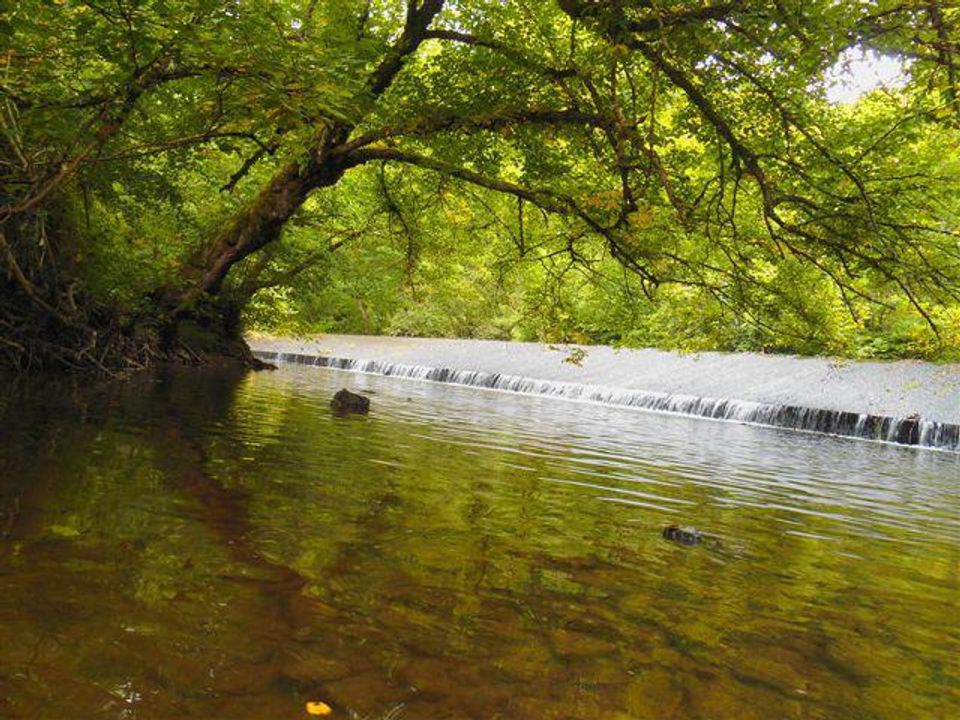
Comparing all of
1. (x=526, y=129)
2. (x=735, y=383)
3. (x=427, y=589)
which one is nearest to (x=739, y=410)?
(x=735, y=383)

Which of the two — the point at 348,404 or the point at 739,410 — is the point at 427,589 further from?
the point at 739,410

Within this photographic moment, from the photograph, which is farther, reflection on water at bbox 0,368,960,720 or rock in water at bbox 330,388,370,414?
rock in water at bbox 330,388,370,414

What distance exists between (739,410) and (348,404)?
10456mm

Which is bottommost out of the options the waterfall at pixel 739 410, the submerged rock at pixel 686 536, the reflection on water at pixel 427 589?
the reflection on water at pixel 427 589

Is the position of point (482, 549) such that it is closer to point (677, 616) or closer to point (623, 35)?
point (677, 616)

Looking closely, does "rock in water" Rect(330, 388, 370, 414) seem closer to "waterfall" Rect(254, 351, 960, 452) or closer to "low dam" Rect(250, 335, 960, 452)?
"low dam" Rect(250, 335, 960, 452)

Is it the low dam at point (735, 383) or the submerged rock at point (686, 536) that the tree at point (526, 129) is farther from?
the low dam at point (735, 383)

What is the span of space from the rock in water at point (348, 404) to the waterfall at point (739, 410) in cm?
968

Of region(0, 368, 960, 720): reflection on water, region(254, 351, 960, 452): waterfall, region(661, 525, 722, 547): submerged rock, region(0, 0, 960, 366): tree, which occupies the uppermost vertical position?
region(0, 0, 960, 366): tree

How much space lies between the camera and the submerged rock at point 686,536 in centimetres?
469

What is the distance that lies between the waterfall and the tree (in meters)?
8.01

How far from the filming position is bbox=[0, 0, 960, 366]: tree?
484 centimetres

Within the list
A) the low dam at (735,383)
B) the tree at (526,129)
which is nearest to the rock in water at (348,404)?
the tree at (526,129)

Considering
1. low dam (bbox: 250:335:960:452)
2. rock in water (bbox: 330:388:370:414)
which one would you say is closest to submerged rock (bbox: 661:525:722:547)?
low dam (bbox: 250:335:960:452)
